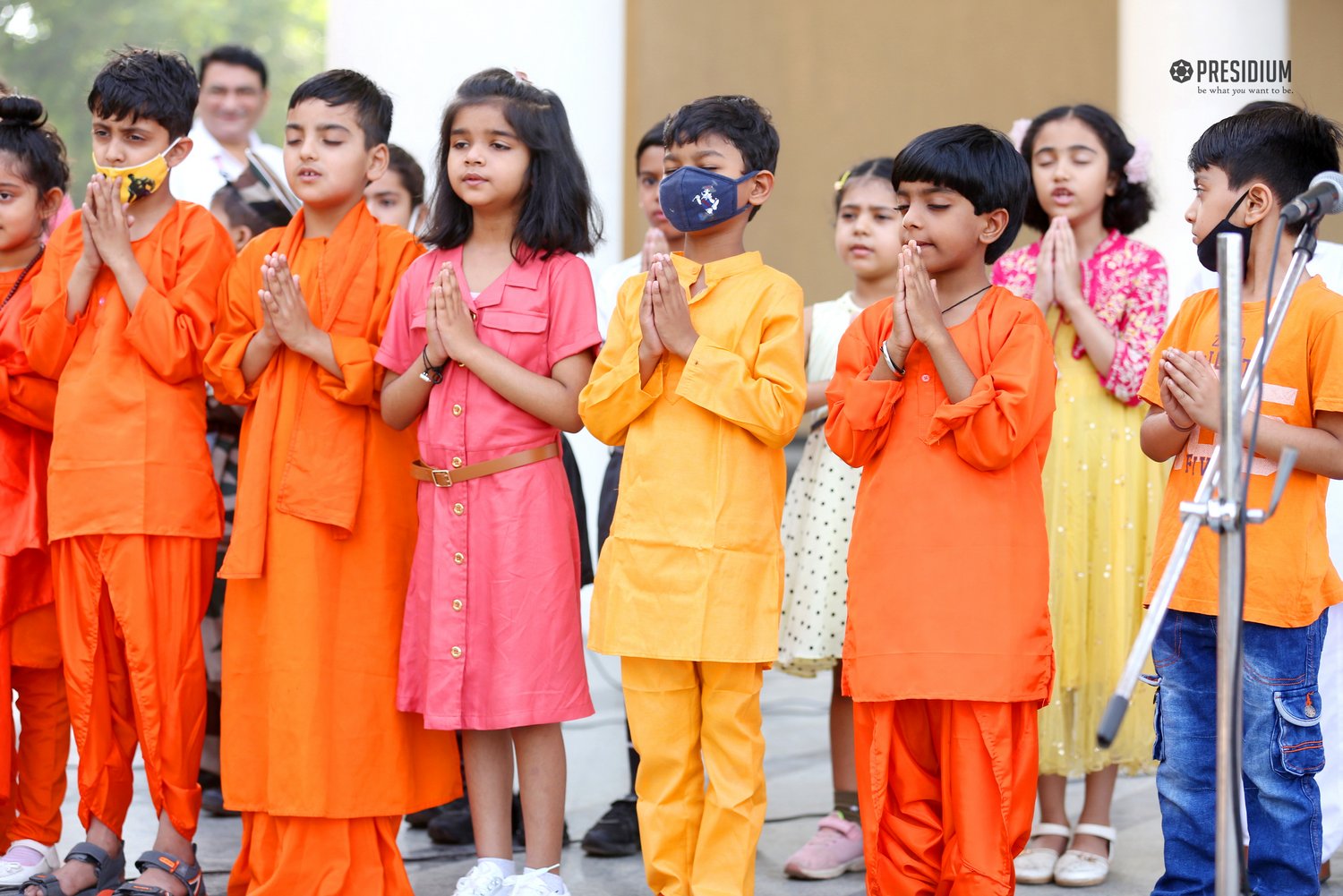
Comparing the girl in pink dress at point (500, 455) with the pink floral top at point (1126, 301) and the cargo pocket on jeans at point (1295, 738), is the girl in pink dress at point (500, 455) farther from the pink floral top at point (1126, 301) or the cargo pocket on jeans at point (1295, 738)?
the cargo pocket on jeans at point (1295, 738)

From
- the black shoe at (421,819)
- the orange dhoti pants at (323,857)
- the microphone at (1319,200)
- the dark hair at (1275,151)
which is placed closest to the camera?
the microphone at (1319,200)

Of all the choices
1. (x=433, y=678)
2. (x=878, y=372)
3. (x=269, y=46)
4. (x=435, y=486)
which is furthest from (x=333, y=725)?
(x=269, y=46)

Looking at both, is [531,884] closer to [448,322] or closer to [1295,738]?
[448,322]

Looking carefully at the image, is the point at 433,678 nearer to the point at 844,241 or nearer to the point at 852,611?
the point at 852,611

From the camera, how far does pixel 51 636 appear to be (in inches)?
147

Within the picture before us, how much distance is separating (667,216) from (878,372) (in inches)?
22.8

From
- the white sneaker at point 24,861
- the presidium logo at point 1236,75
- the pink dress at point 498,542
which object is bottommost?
the white sneaker at point 24,861

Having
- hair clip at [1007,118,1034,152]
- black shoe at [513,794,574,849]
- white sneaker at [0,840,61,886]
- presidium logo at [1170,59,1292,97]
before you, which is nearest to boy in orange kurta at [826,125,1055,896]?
hair clip at [1007,118,1034,152]

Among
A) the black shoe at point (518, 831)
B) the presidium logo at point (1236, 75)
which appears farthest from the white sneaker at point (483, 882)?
the presidium logo at point (1236, 75)

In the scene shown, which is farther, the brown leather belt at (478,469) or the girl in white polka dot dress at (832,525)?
the girl in white polka dot dress at (832,525)

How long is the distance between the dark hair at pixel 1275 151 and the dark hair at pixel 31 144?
2803 mm

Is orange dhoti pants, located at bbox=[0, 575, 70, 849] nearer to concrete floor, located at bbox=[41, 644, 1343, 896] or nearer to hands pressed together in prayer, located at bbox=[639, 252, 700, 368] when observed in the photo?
concrete floor, located at bbox=[41, 644, 1343, 896]

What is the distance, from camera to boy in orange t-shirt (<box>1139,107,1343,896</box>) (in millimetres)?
2852

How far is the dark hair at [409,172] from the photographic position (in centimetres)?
460
